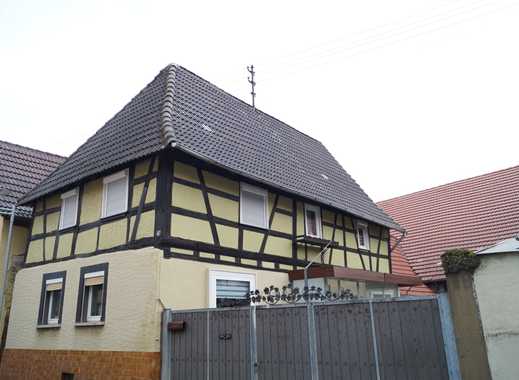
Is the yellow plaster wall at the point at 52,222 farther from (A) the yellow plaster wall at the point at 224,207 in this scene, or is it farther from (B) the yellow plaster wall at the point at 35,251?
(A) the yellow plaster wall at the point at 224,207

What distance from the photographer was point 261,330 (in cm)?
762

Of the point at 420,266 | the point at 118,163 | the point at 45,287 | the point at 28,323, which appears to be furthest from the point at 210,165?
the point at 420,266

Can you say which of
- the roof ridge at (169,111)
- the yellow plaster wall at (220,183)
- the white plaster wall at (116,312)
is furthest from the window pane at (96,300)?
the roof ridge at (169,111)

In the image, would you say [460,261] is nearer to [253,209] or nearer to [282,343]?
[282,343]

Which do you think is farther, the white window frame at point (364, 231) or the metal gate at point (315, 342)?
the white window frame at point (364, 231)

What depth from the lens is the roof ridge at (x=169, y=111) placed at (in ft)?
30.4

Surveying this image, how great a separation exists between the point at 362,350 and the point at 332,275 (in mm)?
4475

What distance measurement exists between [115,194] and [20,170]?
22.0ft

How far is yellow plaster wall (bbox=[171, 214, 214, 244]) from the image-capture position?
9266 millimetres

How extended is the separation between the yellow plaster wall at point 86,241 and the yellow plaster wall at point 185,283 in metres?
2.50

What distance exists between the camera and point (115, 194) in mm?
10500

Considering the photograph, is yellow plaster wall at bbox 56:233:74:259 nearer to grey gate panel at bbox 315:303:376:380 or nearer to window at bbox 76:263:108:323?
window at bbox 76:263:108:323

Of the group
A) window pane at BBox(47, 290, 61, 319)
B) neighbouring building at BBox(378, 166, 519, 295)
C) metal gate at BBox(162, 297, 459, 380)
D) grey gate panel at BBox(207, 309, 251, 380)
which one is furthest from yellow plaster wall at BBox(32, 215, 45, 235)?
neighbouring building at BBox(378, 166, 519, 295)

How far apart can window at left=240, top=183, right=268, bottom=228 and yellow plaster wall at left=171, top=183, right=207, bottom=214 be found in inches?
50.3
